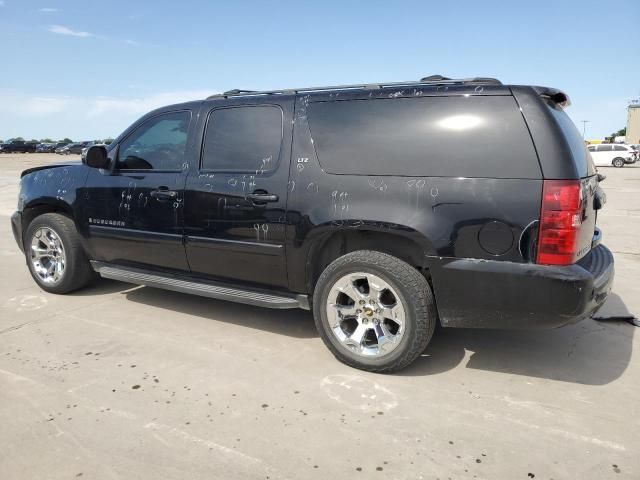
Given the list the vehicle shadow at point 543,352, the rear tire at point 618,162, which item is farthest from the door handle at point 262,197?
the rear tire at point 618,162

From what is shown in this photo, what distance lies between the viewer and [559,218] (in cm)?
278

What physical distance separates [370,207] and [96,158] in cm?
265

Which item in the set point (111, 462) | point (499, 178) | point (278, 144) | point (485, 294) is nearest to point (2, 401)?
point (111, 462)

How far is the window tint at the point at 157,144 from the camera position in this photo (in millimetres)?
4211

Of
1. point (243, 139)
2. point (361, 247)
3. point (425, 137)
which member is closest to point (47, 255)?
point (243, 139)

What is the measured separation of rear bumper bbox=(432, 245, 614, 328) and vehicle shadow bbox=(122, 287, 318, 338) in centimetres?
135

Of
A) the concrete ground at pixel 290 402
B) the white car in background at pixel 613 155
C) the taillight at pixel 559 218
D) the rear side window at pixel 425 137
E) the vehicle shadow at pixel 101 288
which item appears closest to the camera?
the concrete ground at pixel 290 402

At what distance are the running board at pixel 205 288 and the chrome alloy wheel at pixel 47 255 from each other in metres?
0.42

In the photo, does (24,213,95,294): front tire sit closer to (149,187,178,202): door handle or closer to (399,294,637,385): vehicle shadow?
(149,187,178,202): door handle

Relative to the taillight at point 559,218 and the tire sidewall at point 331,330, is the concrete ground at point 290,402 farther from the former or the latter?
the taillight at point 559,218

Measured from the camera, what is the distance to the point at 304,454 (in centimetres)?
245

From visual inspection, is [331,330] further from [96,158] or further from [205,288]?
[96,158]

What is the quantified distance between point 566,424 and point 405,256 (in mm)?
1338

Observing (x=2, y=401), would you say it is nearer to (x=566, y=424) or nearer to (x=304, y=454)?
(x=304, y=454)
